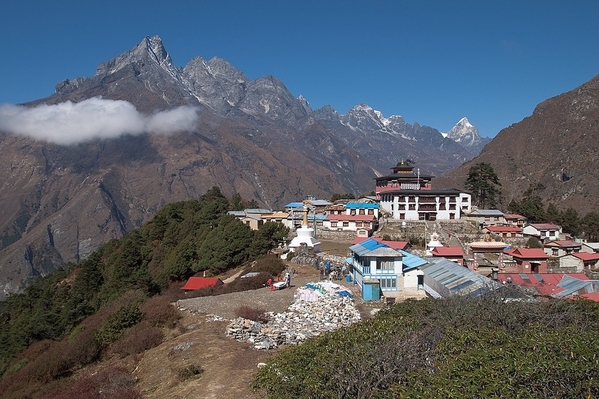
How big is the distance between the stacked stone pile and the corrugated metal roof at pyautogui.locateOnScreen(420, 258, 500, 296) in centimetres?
508

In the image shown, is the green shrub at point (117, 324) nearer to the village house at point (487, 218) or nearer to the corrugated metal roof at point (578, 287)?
the corrugated metal roof at point (578, 287)

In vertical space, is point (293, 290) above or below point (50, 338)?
above

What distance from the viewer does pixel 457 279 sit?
2511cm

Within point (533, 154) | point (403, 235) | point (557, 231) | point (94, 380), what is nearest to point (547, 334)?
point (94, 380)

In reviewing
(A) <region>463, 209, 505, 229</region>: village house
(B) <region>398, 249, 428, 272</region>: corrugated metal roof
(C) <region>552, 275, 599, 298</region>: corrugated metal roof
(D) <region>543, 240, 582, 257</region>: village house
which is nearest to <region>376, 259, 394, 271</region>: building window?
(B) <region>398, 249, 428, 272</region>: corrugated metal roof

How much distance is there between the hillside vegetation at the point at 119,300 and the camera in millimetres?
19562

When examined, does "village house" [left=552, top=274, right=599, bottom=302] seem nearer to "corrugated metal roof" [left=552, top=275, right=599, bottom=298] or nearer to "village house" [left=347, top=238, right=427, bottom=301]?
"corrugated metal roof" [left=552, top=275, right=599, bottom=298]

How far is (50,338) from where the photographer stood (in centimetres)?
3378

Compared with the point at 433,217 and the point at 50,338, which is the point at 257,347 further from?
the point at 433,217

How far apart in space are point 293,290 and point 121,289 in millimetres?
18515

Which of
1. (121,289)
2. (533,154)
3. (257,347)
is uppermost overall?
(533,154)

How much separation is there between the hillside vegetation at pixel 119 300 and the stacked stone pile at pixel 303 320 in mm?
4061

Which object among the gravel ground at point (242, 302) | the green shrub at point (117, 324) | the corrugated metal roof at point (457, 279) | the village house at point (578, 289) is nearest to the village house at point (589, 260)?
the village house at point (578, 289)

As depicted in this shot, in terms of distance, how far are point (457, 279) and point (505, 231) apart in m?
28.9
